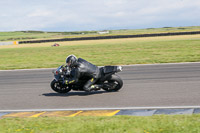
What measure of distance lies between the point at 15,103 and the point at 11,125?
10.7 ft

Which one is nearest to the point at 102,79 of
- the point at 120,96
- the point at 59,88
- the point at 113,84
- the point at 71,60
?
the point at 113,84

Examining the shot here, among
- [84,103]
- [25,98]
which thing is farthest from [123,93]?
[25,98]

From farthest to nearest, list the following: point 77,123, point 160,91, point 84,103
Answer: point 160,91
point 84,103
point 77,123

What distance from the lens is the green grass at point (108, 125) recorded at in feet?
18.9

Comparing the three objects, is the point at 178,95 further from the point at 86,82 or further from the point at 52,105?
the point at 52,105

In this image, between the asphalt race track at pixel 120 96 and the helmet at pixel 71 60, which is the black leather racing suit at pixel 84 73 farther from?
the asphalt race track at pixel 120 96

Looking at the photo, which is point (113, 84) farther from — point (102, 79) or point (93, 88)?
point (93, 88)

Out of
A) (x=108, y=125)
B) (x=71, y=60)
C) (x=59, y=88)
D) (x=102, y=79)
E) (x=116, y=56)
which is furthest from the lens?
(x=116, y=56)

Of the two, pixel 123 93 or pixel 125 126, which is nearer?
pixel 125 126

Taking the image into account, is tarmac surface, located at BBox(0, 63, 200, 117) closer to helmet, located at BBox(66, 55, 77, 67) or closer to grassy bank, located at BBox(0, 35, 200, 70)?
helmet, located at BBox(66, 55, 77, 67)

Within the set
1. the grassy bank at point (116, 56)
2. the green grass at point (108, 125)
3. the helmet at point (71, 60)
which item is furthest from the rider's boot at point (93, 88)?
the grassy bank at point (116, 56)

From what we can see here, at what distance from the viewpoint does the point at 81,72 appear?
10500 millimetres

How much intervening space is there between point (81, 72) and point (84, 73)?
0.13 metres

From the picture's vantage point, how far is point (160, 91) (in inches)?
412
